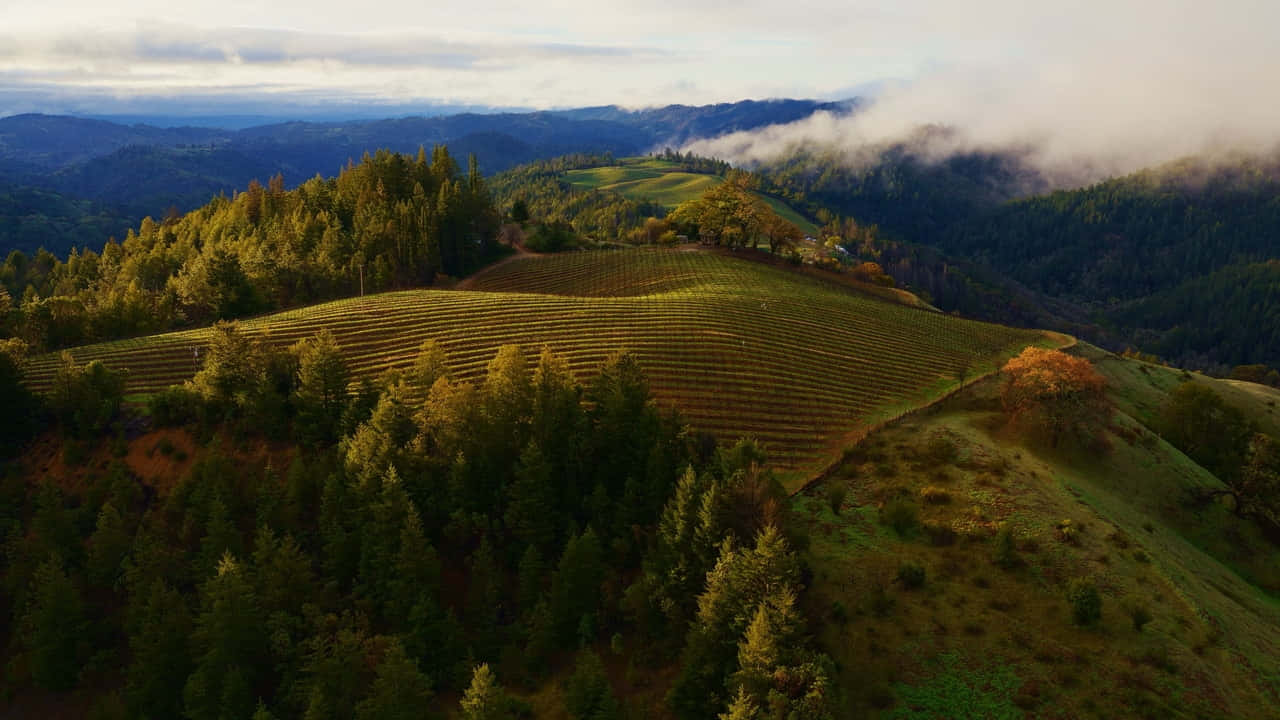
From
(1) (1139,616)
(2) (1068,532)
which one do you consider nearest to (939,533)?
(2) (1068,532)

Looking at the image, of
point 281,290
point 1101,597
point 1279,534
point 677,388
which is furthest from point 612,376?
point 281,290

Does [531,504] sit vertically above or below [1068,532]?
above

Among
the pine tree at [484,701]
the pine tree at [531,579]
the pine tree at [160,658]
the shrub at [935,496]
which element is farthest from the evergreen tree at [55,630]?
the shrub at [935,496]

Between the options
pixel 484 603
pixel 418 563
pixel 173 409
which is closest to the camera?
pixel 418 563

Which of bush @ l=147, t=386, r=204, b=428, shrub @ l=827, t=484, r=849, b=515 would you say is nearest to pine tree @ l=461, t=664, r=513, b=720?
shrub @ l=827, t=484, r=849, b=515

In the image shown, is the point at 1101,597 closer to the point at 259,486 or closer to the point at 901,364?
the point at 901,364

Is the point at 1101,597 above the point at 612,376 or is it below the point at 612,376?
below

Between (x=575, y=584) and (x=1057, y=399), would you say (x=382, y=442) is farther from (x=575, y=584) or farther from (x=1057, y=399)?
(x=1057, y=399)
